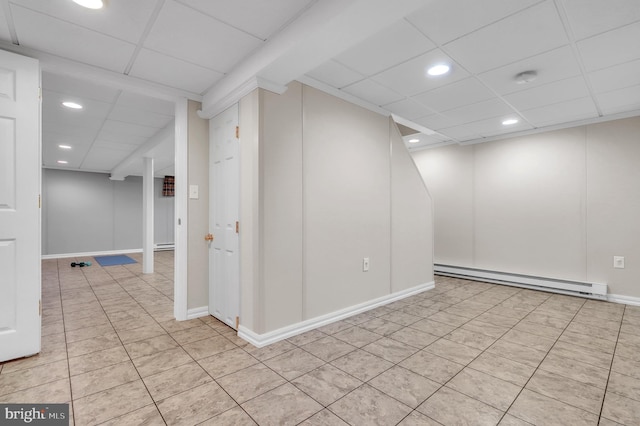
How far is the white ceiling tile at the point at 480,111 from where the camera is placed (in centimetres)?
372

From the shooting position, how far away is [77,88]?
3111 mm

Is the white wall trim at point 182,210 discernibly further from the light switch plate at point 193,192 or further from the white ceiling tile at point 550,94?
the white ceiling tile at point 550,94

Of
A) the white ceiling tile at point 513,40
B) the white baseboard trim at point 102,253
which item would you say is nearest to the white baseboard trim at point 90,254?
the white baseboard trim at point 102,253

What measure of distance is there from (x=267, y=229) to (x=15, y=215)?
1953 mm

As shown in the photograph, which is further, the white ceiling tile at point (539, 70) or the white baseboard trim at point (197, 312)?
the white baseboard trim at point (197, 312)

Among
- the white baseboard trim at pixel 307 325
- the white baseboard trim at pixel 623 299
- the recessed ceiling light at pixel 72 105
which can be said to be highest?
the recessed ceiling light at pixel 72 105

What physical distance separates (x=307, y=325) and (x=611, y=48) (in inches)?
142

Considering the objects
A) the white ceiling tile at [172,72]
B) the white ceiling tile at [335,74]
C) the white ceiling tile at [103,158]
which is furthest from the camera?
the white ceiling tile at [103,158]

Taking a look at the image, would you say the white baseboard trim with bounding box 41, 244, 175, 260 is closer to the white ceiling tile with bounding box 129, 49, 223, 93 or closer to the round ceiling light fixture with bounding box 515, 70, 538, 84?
the white ceiling tile with bounding box 129, 49, 223, 93

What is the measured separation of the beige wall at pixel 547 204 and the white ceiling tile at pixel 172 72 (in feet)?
15.5

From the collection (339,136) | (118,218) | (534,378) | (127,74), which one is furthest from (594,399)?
(118,218)

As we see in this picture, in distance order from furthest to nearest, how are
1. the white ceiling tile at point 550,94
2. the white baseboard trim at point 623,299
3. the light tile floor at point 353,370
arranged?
the white baseboard trim at point 623,299
the white ceiling tile at point 550,94
the light tile floor at point 353,370

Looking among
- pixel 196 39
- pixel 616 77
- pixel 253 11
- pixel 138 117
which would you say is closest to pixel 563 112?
pixel 616 77

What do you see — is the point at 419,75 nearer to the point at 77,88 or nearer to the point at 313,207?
the point at 313,207
